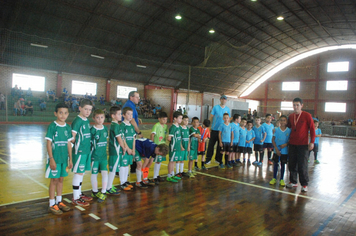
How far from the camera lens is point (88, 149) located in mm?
3525

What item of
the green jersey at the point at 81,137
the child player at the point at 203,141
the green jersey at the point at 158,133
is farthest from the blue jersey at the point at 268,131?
the green jersey at the point at 81,137

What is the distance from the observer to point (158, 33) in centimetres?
2084

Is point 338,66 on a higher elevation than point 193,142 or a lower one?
higher

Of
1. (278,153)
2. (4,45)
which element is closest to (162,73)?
(4,45)

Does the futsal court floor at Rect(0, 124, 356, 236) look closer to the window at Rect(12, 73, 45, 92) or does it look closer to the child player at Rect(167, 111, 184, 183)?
the child player at Rect(167, 111, 184, 183)

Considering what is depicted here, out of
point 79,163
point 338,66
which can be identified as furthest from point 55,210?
point 338,66

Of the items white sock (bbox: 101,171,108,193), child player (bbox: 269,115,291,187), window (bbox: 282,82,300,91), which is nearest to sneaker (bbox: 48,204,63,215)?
white sock (bbox: 101,171,108,193)

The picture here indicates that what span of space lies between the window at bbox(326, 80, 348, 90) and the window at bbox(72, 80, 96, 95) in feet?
96.6

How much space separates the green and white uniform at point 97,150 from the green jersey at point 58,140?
1.58 ft

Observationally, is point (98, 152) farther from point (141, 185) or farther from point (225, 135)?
point (225, 135)

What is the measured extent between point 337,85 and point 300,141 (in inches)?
1263

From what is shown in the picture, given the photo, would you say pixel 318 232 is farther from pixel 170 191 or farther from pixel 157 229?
pixel 170 191

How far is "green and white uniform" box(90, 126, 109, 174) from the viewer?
11.9 ft

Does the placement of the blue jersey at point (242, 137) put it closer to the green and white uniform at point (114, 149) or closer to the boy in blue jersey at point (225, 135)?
the boy in blue jersey at point (225, 135)
